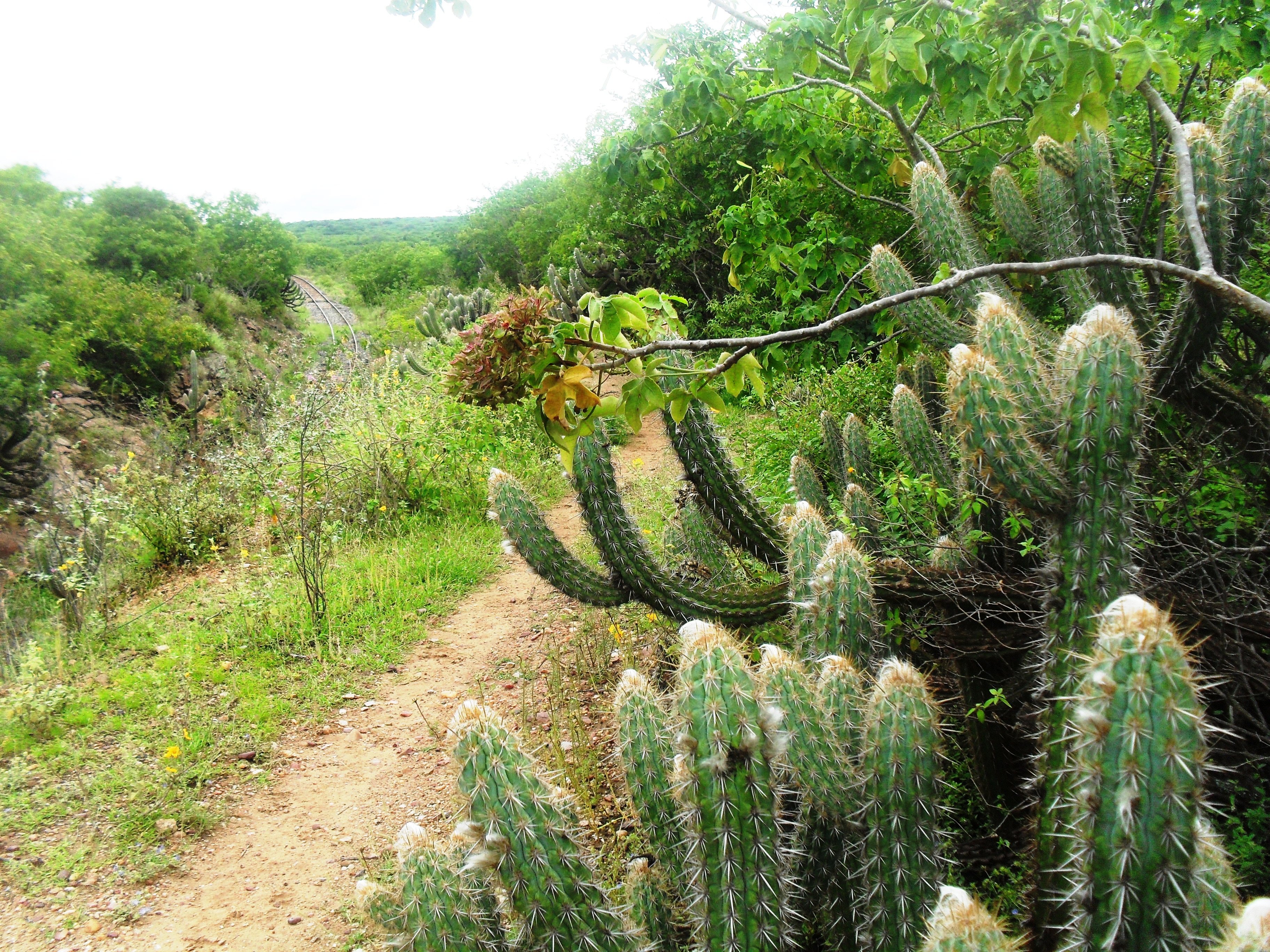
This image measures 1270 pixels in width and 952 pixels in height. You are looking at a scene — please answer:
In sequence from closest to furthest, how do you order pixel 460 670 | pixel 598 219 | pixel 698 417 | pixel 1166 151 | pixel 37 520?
Answer: pixel 1166 151 < pixel 698 417 < pixel 460 670 < pixel 37 520 < pixel 598 219

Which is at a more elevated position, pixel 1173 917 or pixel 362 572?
pixel 1173 917

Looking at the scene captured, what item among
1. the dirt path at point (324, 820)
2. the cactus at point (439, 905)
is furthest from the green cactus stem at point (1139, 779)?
the dirt path at point (324, 820)

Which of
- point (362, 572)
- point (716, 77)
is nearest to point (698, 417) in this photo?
point (716, 77)

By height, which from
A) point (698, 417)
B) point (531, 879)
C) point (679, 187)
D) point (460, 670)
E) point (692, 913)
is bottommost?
point (460, 670)

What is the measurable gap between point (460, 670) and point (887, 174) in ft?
14.8

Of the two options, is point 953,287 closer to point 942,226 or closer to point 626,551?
point 942,226

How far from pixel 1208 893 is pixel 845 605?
1.02m

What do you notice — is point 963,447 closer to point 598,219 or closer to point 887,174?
point 887,174

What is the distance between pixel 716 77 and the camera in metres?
3.93

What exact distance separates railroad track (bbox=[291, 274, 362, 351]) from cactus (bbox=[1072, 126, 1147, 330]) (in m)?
21.8

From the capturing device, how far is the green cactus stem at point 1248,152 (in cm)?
222

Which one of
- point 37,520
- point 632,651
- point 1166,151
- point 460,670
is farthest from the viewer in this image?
point 37,520

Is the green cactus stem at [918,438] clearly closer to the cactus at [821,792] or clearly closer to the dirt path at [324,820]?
the cactus at [821,792]

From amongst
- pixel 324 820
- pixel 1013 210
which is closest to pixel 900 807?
pixel 1013 210
